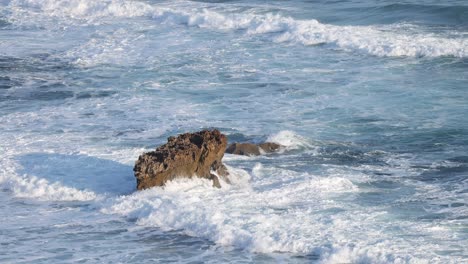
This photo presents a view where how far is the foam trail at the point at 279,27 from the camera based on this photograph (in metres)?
23.6

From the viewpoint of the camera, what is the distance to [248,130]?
16.6 m

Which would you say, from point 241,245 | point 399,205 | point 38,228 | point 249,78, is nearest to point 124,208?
point 38,228

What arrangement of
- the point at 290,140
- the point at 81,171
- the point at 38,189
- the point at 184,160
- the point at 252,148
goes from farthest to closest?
the point at 290,140
the point at 252,148
the point at 81,171
the point at 38,189
the point at 184,160

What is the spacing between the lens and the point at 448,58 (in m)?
22.6

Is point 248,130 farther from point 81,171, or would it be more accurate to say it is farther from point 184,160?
point 184,160

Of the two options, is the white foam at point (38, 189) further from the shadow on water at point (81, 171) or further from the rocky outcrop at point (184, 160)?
the rocky outcrop at point (184, 160)

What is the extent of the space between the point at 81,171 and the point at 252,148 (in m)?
2.64

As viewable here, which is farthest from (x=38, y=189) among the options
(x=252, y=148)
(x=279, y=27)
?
(x=279, y=27)

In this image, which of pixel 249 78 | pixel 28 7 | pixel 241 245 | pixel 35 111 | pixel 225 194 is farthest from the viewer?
pixel 28 7

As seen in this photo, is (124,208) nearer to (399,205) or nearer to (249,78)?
(399,205)

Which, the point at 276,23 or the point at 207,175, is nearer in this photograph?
the point at 207,175

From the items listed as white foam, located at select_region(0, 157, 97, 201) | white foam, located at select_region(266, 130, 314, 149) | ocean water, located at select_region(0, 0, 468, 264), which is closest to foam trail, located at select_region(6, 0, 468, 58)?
ocean water, located at select_region(0, 0, 468, 264)

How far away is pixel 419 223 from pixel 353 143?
13.5ft

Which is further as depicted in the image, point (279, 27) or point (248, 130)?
point (279, 27)
